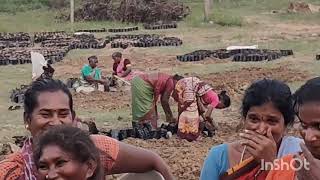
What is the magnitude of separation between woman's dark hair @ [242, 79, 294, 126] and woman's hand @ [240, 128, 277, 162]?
0.29 m

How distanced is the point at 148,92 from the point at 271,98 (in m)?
6.73

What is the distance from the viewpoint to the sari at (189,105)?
9086 millimetres

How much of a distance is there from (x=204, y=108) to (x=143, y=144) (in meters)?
0.94

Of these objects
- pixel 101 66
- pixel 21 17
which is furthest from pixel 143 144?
pixel 21 17

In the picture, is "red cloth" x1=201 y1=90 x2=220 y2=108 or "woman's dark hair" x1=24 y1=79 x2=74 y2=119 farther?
"red cloth" x1=201 y1=90 x2=220 y2=108

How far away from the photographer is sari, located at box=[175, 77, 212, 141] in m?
9.09

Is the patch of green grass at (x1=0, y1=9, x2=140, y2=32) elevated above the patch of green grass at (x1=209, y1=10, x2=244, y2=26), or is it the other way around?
the patch of green grass at (x1=209, y1=10, x2=244, y2=26)

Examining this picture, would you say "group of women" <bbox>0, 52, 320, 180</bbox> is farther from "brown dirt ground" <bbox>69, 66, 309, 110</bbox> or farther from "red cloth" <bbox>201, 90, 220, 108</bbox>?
"brown dirt ground" <bbox>69, 66, 309, 110</bbox>

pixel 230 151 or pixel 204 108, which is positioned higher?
pixel 230 151

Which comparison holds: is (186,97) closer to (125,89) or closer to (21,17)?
(125,89)

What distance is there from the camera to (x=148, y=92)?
9867 millimetres

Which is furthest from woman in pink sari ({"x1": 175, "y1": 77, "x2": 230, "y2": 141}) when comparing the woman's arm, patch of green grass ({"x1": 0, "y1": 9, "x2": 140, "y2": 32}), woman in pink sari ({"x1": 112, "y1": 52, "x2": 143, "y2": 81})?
patch of green grass ({"x1": 0, "y1": 9, "x2": 140, "y2": 32})

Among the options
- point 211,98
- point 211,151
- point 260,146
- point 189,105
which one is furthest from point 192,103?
point 260,146

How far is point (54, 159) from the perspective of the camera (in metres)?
2.67
